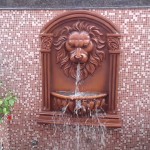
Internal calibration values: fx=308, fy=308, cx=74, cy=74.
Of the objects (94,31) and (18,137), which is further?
(18,137)

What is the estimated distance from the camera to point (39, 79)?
3.96 metres

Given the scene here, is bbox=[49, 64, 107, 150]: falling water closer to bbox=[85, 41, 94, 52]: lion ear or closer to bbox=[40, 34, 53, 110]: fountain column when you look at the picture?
bbox=[40, 34, 53, 110]: fountain column

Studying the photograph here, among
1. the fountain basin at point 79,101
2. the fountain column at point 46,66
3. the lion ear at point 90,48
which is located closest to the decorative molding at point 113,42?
the lion ear at point 90,48

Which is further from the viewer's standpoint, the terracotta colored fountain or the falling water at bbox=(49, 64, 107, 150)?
the falling water at bbox=(49, 64, 107, 150)

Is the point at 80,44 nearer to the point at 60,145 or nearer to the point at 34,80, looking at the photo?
the point at 34,80

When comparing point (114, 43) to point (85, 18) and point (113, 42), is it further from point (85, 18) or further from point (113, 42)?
point (85, 18)

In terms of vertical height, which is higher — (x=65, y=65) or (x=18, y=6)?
(x=18, y=6)

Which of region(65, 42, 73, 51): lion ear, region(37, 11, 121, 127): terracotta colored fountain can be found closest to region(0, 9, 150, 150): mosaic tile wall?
region(37, 11, 121, 127): terracotta colored fountain

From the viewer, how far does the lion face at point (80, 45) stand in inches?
147

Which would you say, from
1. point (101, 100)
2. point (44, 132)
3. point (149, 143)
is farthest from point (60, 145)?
point (149, 143)

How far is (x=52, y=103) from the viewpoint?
402 cm

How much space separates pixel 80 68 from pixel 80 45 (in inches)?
11.8

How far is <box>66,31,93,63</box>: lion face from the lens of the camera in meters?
3.74

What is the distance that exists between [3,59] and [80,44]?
1.03 m
